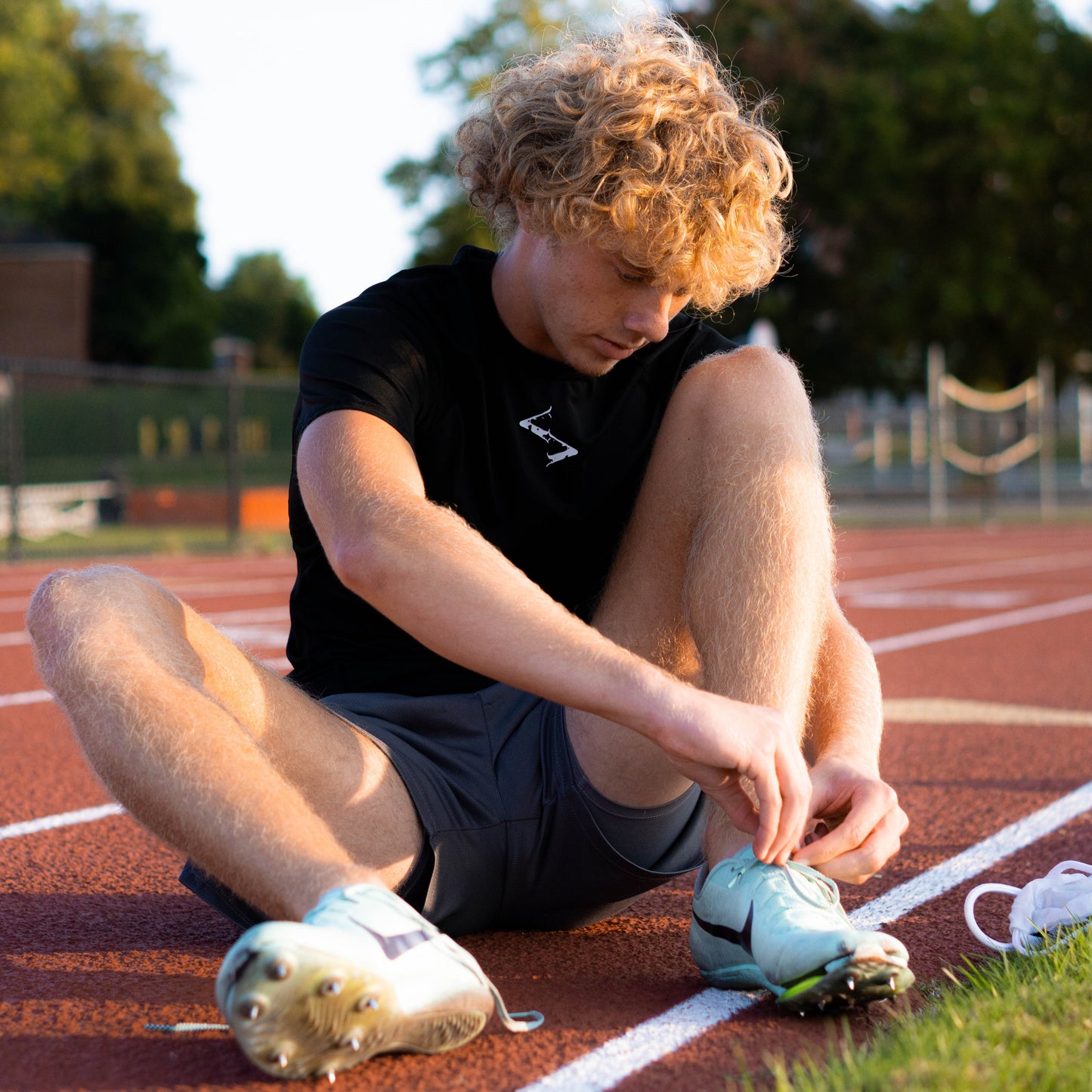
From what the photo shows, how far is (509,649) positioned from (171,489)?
69.2 feet

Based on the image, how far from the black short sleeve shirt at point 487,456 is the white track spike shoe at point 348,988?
2.69 feet

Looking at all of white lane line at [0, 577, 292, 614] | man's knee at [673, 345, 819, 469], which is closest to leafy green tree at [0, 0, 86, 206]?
white lane line at [0, 577, 292, 614]

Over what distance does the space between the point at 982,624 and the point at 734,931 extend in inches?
275

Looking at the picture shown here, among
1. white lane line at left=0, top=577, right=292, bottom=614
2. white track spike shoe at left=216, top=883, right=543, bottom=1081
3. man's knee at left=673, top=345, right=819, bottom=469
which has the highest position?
man's knee at left=673, top=345, right=819, bottom=469

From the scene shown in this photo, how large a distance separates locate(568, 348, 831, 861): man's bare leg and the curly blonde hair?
23cm

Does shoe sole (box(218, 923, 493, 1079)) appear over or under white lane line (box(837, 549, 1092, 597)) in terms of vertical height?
over

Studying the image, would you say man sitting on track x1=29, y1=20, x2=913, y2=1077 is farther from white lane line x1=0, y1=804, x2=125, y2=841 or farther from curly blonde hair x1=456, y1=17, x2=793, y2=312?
white lane line x1=0, y1=804, x2=125, y2=841

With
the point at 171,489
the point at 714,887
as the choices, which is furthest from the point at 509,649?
the point at 171,489

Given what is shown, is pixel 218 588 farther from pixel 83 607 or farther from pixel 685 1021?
pixel 685 1021

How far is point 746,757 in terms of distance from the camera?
192 cm

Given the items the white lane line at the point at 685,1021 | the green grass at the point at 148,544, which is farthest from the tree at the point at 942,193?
the white lane line at the point at 685,1021

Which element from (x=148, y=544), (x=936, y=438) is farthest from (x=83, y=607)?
(x=936, y=438)

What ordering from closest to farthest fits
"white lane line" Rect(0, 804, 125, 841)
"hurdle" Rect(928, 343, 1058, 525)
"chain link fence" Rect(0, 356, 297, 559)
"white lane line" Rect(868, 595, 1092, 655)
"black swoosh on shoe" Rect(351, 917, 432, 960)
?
"black swoosh on shoe" Rect(351, 917, 432, 960) → "white lane line" Rect(0, 804, 125, 841) → "white lane line" Rect(868, 595, 1092, 655) → "chain link fence" Rect(0, 356, 297, 559) → "hurdle" Rect(928, 343, 1058, 525)

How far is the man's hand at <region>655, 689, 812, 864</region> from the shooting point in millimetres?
1908
